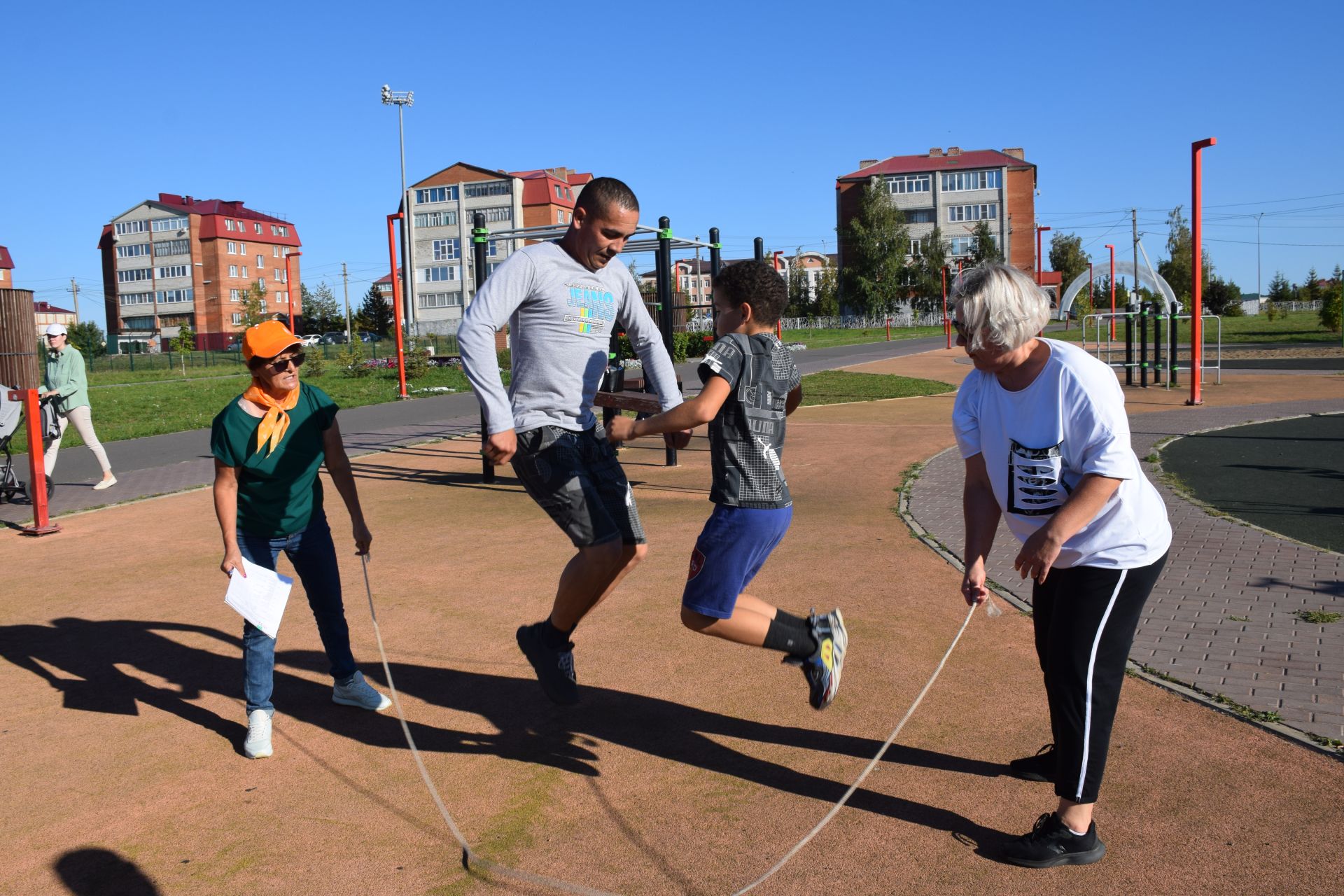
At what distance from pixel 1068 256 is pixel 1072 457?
351 ft

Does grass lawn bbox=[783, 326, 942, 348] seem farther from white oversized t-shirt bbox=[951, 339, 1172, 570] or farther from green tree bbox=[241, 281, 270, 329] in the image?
white oversized t-shirt bbox=[951, 339, 1172, 570]

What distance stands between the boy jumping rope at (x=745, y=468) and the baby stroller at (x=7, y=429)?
905 centimetres

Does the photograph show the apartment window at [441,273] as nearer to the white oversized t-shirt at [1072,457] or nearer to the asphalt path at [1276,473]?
the asphalt path at [1276,473]

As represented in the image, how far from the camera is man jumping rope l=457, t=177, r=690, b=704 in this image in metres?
4.06

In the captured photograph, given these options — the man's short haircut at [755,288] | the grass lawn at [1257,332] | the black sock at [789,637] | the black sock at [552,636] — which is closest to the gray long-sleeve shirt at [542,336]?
the man's short haircut at [755,288]

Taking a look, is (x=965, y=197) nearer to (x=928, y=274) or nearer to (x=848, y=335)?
(x=928, y=274)

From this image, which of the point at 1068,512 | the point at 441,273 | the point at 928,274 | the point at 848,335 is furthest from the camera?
the point at 441,273

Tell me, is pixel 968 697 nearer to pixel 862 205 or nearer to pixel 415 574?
pixel 415 574

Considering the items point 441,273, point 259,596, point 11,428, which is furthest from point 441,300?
point 259,596

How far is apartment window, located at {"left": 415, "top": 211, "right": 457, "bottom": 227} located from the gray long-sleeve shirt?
99.3 metres

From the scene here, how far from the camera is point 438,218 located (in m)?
101

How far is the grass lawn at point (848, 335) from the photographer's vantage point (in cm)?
6050

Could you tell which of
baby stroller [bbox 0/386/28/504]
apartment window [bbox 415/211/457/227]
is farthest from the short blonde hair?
apartment window [bbox 415/211/457/227]

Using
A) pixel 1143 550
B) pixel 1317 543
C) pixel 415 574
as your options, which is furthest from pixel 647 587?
pixel 1317 543
